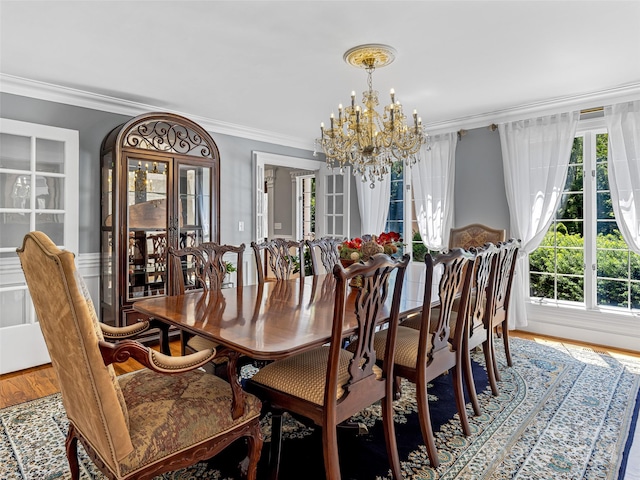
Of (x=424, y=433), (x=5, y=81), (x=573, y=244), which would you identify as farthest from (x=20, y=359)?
(x=573, y=244)

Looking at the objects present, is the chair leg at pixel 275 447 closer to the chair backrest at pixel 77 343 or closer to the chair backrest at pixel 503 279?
the chair backrest at pixel 77 343

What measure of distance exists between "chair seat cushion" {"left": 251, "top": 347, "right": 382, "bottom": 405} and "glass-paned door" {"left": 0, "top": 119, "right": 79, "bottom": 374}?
2638 mm

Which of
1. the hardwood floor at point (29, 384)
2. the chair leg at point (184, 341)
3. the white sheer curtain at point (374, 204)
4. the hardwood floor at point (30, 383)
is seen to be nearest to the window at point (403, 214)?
the white sheer curtain at point (374, 204)

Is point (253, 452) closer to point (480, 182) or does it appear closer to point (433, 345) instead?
point (433, 345)

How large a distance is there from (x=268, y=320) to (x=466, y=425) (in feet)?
4.27

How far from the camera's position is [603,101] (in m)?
3.61

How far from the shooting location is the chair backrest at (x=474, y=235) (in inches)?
156

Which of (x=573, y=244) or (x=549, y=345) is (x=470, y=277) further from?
(x=573, y=244)

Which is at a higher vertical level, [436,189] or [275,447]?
[436,189]

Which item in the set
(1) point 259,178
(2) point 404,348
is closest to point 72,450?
(2) point 404,348

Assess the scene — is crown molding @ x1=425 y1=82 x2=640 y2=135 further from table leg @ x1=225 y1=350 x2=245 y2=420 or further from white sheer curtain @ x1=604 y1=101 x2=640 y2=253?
table leg @ x1=225 y1=350 x2=245 y2=420

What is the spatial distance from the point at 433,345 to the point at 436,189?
2965mm

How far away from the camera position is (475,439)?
2.12 m

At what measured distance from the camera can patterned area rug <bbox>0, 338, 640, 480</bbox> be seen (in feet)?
6.09
